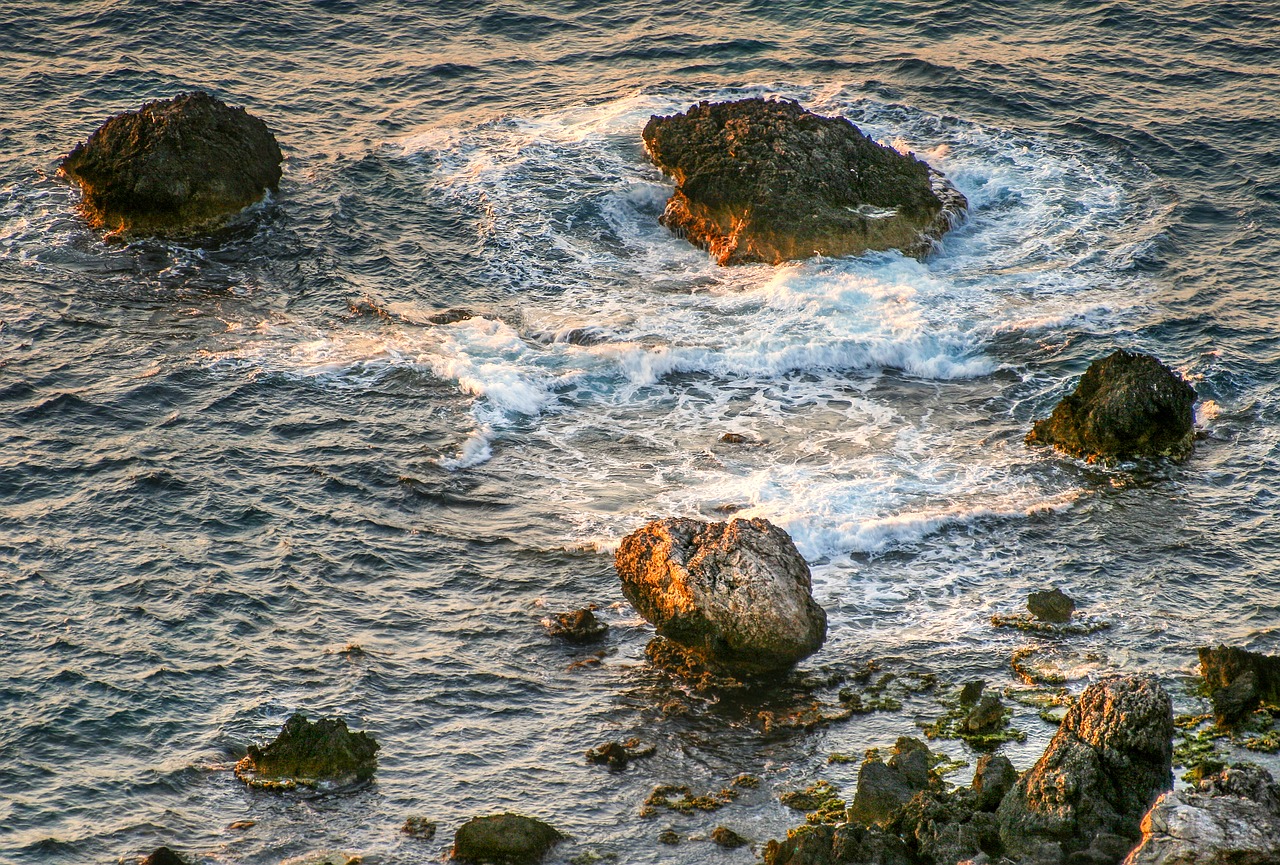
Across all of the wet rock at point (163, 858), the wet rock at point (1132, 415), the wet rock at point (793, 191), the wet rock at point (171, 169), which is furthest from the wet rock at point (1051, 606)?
the wet rock at point (171, 169)

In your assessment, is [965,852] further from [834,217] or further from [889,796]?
[834,217]

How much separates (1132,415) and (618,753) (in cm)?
971

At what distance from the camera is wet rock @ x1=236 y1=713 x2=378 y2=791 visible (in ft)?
41.7

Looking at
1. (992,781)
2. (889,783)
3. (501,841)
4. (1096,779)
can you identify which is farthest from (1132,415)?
(501,841)

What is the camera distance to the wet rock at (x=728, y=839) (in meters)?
11.8

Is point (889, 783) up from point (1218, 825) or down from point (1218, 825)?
down

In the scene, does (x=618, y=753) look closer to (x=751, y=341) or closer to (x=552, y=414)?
(x=552, y=414)

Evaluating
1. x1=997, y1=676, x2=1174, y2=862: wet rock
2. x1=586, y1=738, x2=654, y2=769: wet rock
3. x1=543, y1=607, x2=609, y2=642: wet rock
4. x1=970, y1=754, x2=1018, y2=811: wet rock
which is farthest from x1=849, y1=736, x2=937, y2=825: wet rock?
x1=543, y1=607, x2=609, y2=642: wet rock

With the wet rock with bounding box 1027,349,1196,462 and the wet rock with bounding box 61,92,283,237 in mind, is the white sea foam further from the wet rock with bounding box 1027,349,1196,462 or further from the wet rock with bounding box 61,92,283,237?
the wet rock with bounding box 61,92,283,237

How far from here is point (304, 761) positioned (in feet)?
41.9

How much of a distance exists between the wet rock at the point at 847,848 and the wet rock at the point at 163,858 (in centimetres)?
542

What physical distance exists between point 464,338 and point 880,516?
842 centimetres

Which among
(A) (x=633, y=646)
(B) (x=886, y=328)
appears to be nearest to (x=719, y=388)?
(B) (x=886, y=328)

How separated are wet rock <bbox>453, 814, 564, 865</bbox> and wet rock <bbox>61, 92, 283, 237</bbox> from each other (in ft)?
55.5
